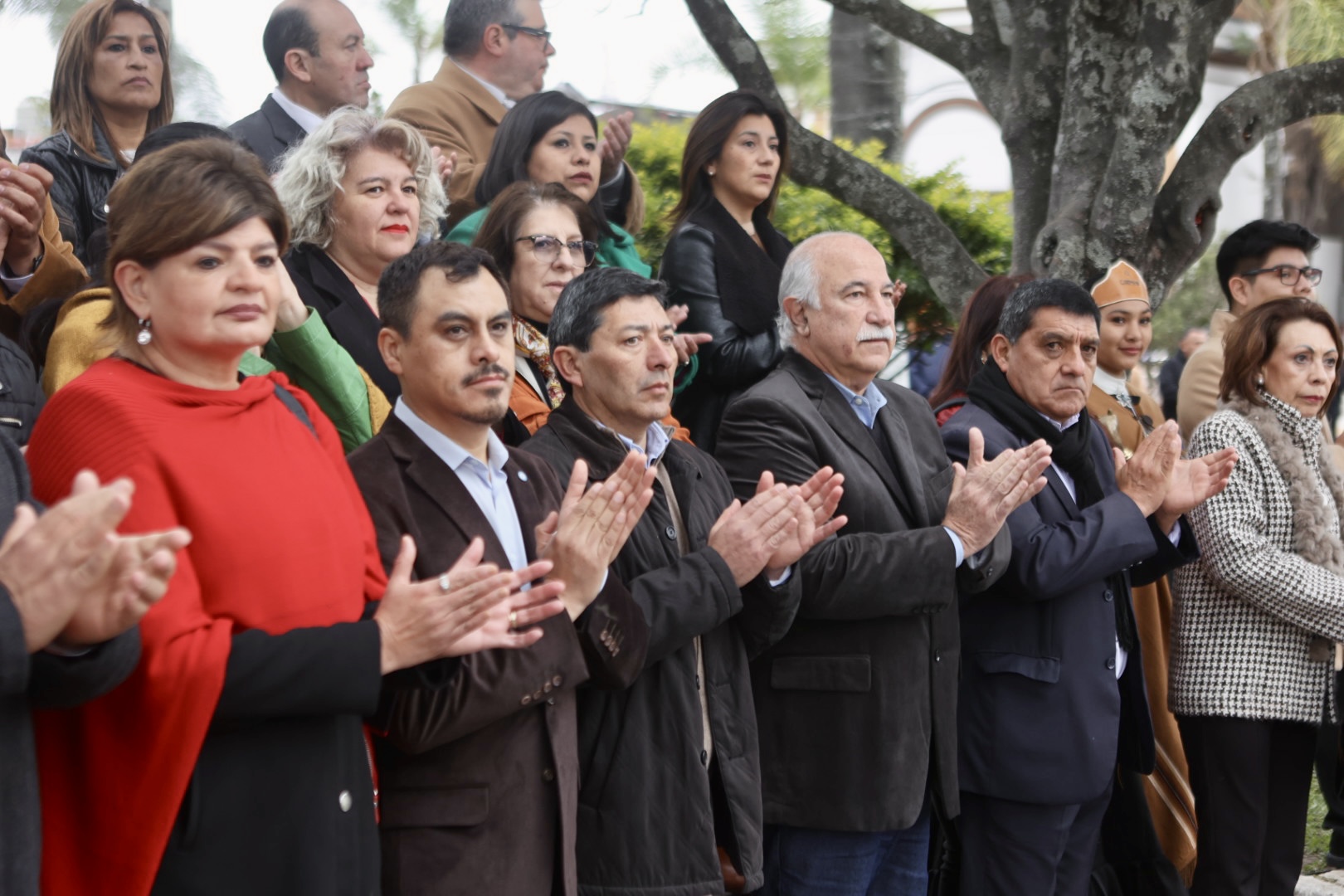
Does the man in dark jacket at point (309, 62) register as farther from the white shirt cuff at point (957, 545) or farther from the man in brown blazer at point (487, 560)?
the white shirt cuff at point (957, 545)

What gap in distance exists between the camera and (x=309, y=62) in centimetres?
562

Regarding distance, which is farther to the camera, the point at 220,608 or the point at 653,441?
the point at 653,441

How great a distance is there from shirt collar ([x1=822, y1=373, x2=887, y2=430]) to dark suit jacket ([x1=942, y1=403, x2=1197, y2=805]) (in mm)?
398

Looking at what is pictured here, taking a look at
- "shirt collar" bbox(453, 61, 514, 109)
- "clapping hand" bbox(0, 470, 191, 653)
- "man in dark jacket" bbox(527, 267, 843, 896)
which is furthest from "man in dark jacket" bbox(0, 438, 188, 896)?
"shirt collar" bbox(453, 61, 514, 109)

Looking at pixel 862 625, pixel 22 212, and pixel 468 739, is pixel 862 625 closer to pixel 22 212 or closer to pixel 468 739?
pixel 468 739

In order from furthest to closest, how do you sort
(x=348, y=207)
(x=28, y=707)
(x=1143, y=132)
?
(x=1143, y=132)
(x=348, y=207)
(x=28, y=707)

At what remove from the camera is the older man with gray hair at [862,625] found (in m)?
3.93

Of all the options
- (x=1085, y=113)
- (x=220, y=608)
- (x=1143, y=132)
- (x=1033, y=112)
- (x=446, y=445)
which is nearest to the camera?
(x=220, y=608)

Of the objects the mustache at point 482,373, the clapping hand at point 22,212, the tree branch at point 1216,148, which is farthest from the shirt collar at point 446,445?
the tree branch at point 1216,148

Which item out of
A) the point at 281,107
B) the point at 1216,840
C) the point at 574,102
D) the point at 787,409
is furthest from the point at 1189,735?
the point at 281,107

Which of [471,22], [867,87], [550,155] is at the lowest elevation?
[550,155]

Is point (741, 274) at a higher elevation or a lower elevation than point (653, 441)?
higher

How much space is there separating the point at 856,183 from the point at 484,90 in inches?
71.6

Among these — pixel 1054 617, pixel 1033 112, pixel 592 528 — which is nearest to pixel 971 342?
pixel 1054 617
